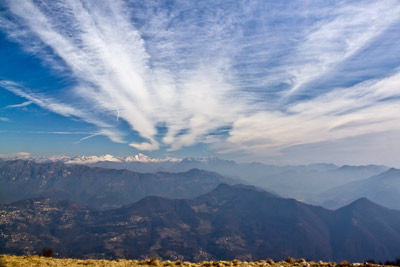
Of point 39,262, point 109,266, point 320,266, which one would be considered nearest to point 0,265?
point 39,262

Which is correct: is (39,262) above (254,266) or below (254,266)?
above

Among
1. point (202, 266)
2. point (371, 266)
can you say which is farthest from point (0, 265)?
point (371, 266)

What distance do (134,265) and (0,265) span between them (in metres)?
11.4

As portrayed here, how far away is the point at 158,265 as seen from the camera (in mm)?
21453

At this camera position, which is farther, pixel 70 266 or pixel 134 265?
pixel 134 265

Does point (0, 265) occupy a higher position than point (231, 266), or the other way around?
point (0, 265)

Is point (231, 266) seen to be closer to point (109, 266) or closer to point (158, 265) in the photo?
point (158, 265)

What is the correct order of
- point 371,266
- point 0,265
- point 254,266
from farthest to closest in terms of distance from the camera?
1. point 254,266
2. point 371,266
3. point 0,265

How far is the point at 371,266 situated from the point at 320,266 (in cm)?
476

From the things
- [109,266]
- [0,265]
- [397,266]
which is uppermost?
[0,265]

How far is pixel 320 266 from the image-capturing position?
20.3 metres

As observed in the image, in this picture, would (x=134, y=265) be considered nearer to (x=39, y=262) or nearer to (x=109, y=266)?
(x=109, y=266)

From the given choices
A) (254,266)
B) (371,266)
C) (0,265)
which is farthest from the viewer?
(254,266)

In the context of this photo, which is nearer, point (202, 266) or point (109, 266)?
Answer: point (109, 266)
